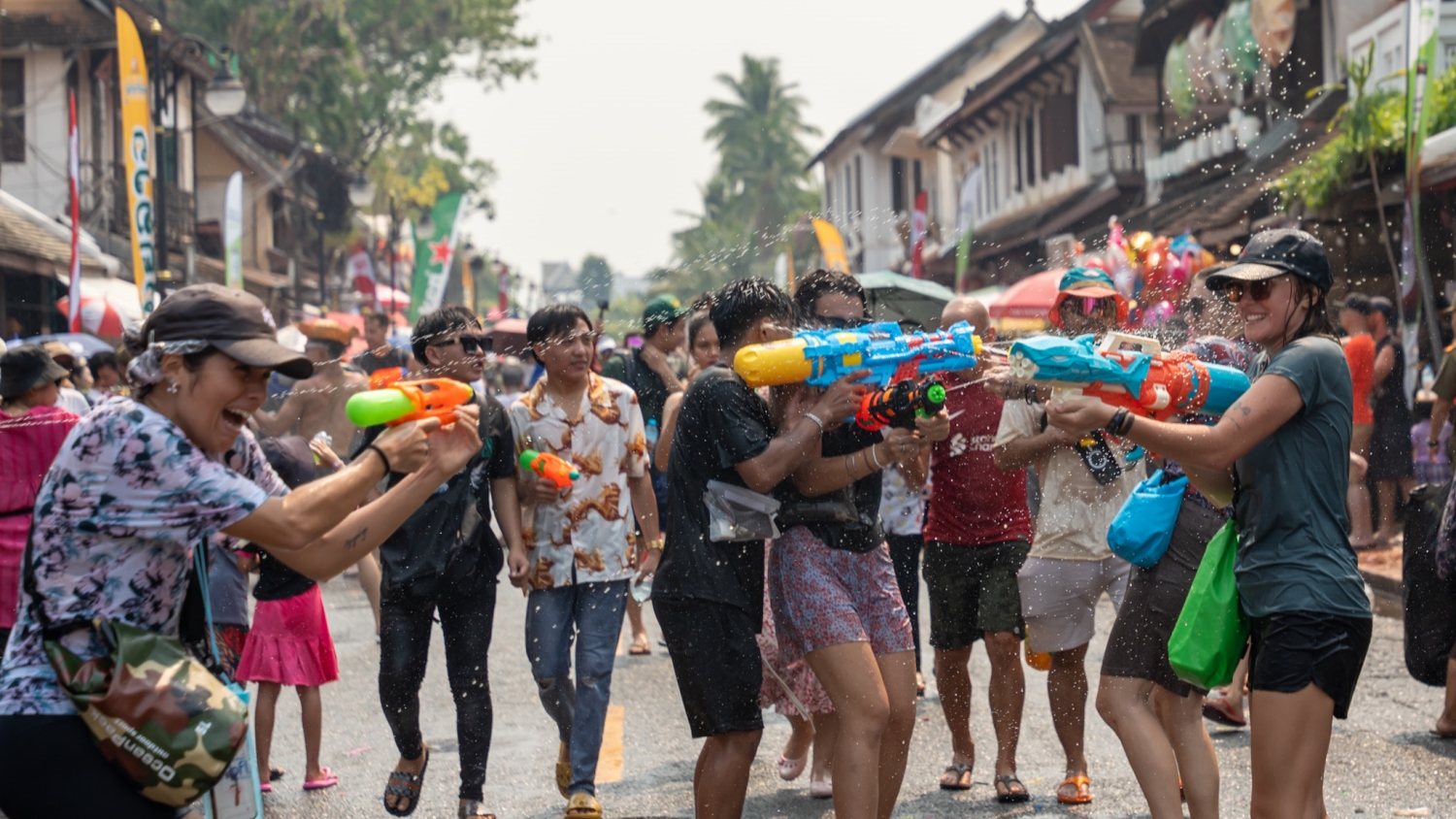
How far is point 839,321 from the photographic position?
5.49 meters

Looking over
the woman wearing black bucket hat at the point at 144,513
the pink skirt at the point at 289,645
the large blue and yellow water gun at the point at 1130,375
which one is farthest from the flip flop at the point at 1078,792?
the woman wearing black bucket hat at the point at 144,513

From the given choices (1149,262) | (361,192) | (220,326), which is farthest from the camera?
(361,192)

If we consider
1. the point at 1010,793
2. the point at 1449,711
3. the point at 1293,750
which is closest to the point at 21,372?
the point at 1010,793

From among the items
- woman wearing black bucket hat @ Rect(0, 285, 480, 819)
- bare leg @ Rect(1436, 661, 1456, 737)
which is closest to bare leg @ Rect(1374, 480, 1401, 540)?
bare leg @ Rect(1436, 661, 1456, 737)

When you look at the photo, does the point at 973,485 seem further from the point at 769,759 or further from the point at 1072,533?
the point at 769,759

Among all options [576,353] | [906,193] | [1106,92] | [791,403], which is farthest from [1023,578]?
[906,193]

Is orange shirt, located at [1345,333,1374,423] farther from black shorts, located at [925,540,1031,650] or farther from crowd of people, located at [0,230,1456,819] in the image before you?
black shorts, located at [925,540,1031,650]

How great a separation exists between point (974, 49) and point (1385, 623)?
38.5 m

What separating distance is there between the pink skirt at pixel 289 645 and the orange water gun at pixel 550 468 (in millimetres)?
1111

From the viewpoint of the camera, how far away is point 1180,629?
13.3 feet

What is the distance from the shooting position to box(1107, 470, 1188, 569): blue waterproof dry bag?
4.71 m

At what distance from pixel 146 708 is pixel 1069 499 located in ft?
12.0

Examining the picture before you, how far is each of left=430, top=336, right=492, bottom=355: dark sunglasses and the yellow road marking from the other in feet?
5.23

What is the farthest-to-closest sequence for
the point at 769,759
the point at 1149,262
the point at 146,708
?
the point at 1149,262, the point at 769,759, the point at 146,708
